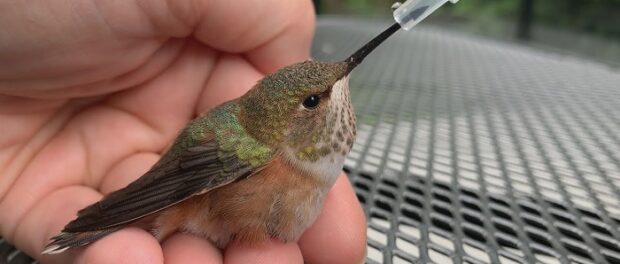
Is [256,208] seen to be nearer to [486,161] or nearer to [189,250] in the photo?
[189,250]

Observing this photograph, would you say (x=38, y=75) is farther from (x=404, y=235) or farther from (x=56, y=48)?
(x=404, y=235)

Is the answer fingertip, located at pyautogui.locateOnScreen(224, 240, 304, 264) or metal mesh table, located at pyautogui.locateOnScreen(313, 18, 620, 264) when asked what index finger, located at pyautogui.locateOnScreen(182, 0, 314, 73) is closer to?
metal mesh table, located at pyautogui.locateOnScreen(313, 18, 620, 264)

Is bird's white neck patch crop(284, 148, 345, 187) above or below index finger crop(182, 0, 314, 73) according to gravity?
below

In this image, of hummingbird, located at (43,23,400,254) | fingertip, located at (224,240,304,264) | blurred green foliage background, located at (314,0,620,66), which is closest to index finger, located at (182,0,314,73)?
hummingbird, located at (43,23,400,254)

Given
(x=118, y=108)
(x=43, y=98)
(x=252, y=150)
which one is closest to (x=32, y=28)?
(x=43, y=98)

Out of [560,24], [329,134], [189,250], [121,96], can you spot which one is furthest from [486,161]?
[560,24]

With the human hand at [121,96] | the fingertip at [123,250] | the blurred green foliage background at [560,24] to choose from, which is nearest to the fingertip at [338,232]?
the human hand at [121,96]

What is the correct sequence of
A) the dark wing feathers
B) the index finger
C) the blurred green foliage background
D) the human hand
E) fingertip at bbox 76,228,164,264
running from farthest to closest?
the blurred green foliage background
the index finger
the human hand
the dark wing feathers
fingertip at bbox 76,228,164,264

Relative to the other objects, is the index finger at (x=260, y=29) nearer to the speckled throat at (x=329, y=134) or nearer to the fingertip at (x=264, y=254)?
the speckled throat at (x=329, y=134)

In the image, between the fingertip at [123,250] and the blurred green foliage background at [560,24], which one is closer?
the fingertip at [123,250]
